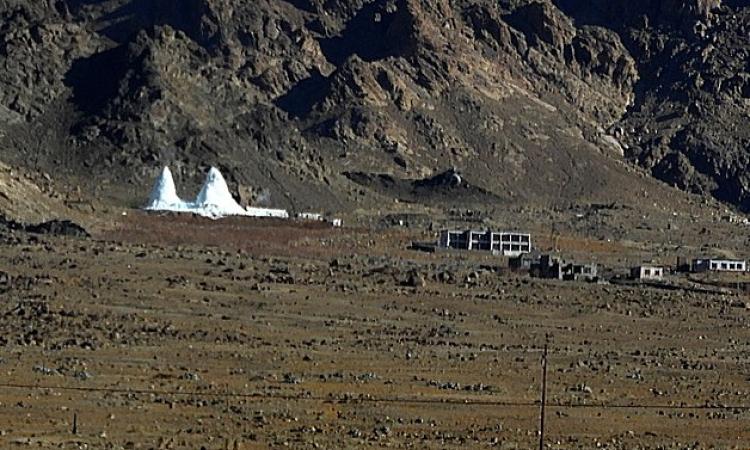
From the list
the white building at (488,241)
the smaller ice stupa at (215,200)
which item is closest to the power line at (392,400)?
the white building at (488,241)

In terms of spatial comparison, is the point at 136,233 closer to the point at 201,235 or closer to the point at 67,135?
the point at 201,235

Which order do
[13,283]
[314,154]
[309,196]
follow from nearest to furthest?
[13,283]
[309,196]
[314,154]

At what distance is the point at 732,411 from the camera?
5719 cm

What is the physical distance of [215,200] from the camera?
16288cm

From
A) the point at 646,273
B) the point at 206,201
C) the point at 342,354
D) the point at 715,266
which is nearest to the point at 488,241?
the point at 715,266

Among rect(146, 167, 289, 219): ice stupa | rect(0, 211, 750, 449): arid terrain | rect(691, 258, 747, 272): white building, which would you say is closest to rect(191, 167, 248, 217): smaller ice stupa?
rect(146, 167, 289, 219): ice stupa

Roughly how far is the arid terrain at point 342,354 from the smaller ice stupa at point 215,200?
42130 mm

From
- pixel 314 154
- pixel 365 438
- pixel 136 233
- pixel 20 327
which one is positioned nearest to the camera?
pixel 365 438

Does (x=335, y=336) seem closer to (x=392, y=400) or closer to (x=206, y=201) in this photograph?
(x=392, y=400)

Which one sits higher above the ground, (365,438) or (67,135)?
(67,135)

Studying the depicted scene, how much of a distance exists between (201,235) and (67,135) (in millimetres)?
55933

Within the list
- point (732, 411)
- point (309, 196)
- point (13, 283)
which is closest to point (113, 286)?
point (13, 283)

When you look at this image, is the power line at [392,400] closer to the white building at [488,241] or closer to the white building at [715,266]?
the white building at [715,266]

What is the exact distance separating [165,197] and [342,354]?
95888 millimetres
